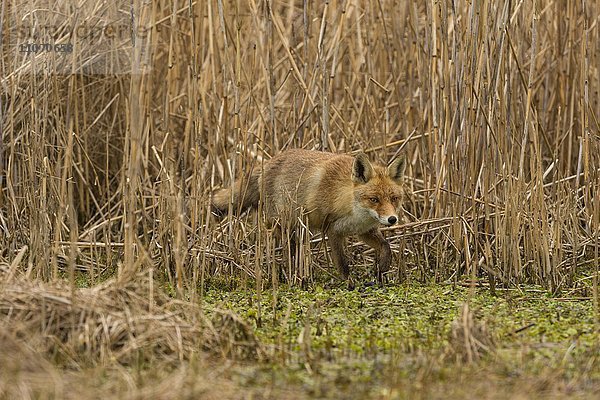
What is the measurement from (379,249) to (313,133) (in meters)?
1.18

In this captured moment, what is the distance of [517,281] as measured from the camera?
5770 mm

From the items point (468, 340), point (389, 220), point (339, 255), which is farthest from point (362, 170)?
point (468, 340)

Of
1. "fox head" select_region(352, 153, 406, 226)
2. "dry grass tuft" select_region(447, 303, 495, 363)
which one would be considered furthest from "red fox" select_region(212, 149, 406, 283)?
"dry grass tuft" select_region(447, 303, 495, 363)

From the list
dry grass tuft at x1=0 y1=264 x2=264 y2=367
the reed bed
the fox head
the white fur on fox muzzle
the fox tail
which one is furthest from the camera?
the fox tail

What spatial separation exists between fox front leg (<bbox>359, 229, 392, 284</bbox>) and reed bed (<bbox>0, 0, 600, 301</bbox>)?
117 millimetres

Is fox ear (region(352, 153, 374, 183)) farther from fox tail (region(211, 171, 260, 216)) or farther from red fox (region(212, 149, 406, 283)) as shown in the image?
fox tail (region(211, 171, 260, 216))

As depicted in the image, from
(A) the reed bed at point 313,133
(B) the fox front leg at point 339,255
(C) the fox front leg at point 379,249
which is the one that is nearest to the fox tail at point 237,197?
(A) the reed bed at point 313,133

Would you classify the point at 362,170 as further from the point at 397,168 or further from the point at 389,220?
the point at 389,220

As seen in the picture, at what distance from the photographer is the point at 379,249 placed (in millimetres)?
6355

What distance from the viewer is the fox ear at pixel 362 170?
6227mm

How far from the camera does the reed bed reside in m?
5.81

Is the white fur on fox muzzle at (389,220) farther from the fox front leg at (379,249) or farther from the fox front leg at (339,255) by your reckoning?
the fox front leg at (339,255)

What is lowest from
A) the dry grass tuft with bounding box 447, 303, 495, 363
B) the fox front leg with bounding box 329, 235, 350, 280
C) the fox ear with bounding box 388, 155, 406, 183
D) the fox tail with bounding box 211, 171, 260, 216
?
the fox front leg with bounding box 329, 235, 350, 280

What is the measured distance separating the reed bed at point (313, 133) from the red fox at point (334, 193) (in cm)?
18
